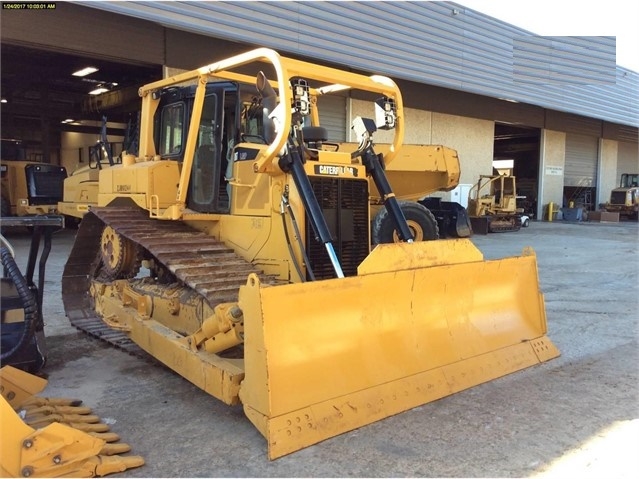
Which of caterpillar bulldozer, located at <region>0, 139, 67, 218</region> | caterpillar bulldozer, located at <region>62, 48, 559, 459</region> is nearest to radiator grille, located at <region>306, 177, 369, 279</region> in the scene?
caterpillar bulldozer, located at <region>62, 48, 559, 459</region>

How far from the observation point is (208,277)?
427 centimetres

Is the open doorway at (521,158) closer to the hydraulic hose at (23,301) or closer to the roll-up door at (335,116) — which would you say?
the roll-up door at (335,116)

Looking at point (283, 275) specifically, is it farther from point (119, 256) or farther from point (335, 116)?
point (335, 116)

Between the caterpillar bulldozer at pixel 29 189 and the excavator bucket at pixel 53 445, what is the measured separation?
15.3 metres

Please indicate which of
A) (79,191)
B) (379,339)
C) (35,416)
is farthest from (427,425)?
(79,191)

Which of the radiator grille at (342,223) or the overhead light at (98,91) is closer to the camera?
the radiator grille at (342,223)

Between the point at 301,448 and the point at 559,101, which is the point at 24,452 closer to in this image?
the point at 301,448

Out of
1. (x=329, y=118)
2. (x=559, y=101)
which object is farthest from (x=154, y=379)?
(x=559, y=101)

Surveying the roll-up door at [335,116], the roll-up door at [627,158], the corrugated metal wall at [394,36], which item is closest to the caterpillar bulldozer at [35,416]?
the corrugated metal wall at [394,36]

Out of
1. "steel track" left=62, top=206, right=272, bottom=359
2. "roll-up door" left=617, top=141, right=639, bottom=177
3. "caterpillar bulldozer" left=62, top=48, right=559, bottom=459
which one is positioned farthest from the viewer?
"roll-up door" left=617, top=141, right=639, bottom=177

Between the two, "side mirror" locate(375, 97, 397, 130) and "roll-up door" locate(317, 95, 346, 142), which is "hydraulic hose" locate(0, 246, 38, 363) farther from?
"roll-up door" locate(317, 95, 346, 142)

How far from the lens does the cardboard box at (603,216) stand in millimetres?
27438

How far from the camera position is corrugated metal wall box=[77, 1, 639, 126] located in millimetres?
11930

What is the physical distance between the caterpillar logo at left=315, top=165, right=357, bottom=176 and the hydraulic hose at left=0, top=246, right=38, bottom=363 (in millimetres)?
2301
